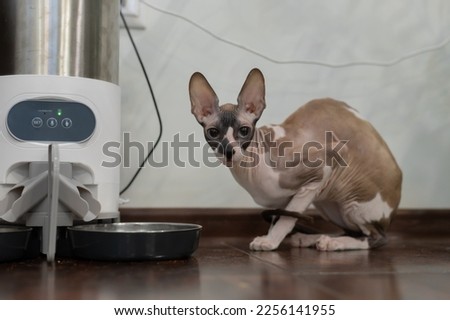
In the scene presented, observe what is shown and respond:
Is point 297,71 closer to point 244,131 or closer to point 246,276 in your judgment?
point 244,131

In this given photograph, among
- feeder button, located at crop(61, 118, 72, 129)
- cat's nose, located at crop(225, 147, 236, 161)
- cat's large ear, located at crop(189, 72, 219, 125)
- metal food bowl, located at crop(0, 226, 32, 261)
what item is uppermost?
cat's large ear, located at crop(189, 72, 219, 125)

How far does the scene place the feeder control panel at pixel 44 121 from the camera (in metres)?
0.85

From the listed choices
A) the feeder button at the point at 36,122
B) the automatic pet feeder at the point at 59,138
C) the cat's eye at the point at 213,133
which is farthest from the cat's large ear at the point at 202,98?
the feeder button at the point at 36,122

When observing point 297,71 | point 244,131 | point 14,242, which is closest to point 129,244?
point 14,242

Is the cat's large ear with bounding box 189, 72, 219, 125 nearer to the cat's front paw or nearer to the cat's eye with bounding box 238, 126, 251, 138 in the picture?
the cat's eye with bounding box 238, 126, 251, 138

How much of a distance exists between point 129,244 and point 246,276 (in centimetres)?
18

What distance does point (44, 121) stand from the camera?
33.8 inches

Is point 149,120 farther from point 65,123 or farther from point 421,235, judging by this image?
point 421,235

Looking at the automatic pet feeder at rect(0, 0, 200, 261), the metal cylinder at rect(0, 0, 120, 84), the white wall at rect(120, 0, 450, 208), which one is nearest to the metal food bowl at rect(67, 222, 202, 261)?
the automatic pet feeder at rect(0, 0, 200, 261)

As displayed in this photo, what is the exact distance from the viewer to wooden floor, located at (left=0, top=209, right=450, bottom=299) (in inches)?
24.5

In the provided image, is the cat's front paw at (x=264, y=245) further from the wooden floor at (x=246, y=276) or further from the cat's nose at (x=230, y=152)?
the cat's nose at (x=230, y=152)

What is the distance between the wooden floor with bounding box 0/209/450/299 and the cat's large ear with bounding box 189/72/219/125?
236 mm

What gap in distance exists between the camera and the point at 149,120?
1266mm

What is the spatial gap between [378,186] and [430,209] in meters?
0.40
